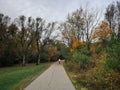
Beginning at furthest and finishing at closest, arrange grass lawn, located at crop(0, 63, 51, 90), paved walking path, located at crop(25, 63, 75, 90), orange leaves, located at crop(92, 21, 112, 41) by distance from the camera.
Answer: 1. orange leaves, located at crop(92, 21, 112, 41)
2. grass lawn, located at crop(0, 63, 51, 90)
3. paved walking path, located at crop(25, 63, 75, 90)

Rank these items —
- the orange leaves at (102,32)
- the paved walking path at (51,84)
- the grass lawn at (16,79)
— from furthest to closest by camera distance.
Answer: the orange leaves at (102,32)
the grass lawn at (16,79)
the paved walking path at (51,84)

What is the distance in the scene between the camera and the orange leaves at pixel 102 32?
44.5 m

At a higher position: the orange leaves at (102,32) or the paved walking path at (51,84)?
the orange leaves at (102,32)

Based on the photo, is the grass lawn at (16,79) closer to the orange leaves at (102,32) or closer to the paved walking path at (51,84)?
the paved walking path at (51,84)

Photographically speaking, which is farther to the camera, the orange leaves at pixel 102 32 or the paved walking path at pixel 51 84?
the orange leaves at pixel 102 32

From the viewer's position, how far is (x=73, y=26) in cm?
5112

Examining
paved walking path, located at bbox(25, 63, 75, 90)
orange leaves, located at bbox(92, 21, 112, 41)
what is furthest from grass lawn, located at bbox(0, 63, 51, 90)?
orange leaves, located at bbox(92, 21, 112, 41)

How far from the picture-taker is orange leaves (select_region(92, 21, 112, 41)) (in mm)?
44547

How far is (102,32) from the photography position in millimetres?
48031

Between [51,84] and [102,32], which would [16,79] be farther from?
[102,32]

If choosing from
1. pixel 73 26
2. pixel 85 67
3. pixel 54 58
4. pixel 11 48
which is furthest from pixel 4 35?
pixel 54 58

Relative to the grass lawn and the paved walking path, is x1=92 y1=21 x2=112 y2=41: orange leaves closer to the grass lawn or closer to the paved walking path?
the grass lawn

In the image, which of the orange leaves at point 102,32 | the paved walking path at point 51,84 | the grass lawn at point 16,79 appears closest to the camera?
the paved walking path at point 51,84

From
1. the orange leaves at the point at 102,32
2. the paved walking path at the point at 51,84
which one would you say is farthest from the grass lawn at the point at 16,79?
the orange leaves at the point at 102,32
